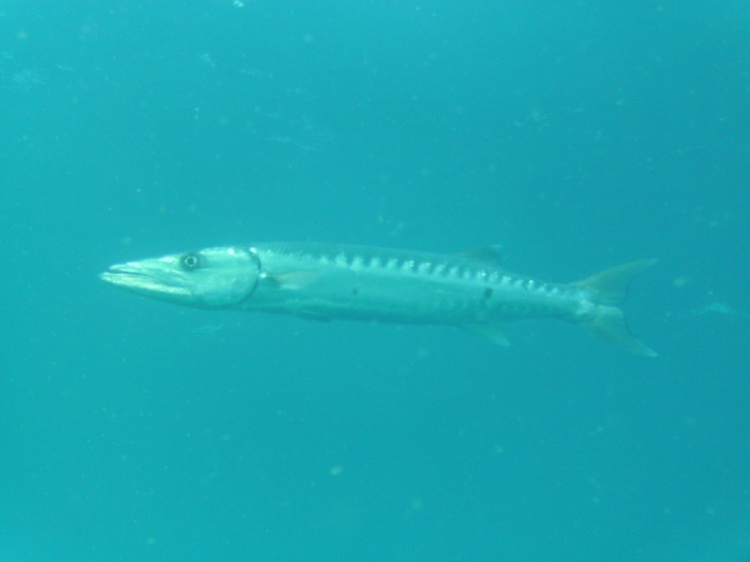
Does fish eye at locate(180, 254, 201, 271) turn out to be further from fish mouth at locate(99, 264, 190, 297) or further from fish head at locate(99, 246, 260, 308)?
fish mouth at locate(99, 264, 190, 297)

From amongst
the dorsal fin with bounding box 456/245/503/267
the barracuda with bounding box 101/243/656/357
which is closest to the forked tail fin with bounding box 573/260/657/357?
the barracuda with bounding box 101/243/656/357

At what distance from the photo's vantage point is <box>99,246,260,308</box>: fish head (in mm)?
4750

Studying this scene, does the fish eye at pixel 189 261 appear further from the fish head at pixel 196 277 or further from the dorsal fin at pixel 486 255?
the dorsal fin at pixel 486 255

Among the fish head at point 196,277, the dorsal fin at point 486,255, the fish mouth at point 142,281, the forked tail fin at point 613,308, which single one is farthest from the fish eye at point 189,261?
the forked tail fin at point 613,308

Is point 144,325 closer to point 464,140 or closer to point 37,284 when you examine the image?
point 37,284

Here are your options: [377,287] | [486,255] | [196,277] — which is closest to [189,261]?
[196,277]

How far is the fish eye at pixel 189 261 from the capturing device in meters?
4.92

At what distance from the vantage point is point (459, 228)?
63.5 ft

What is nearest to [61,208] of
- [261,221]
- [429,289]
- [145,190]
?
[145,190]

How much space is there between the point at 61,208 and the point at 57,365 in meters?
8.98

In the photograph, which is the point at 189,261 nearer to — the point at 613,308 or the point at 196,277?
the point at 196,277

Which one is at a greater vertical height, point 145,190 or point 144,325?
point 145,190

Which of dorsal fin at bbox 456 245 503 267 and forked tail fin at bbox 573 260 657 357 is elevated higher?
dorsal fin at bbox 456 245 503 267

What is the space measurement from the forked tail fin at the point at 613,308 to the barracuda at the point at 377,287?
0.03ft
